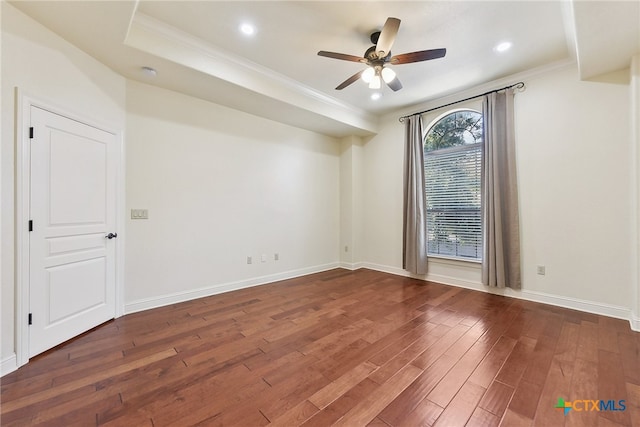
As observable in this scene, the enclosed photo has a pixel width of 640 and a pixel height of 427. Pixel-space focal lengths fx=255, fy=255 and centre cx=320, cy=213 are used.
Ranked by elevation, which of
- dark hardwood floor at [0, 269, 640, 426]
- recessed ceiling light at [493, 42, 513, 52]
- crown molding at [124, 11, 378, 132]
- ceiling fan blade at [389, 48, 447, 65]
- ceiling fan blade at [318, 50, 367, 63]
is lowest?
dark hardwood floor at [0, 269, 640, 426]

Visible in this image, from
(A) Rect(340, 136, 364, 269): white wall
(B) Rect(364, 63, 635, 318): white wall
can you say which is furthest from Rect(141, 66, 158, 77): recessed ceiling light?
(B) Rect(364, 63, 635, 318): white wall

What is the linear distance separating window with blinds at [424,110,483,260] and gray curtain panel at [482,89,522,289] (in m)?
0.29

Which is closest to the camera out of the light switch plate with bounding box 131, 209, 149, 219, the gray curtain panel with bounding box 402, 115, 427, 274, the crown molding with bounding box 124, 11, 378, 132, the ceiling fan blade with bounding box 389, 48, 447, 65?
the ceiling fan blade with bounding box 389, 48, 447, 65

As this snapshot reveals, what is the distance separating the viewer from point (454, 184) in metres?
4.26

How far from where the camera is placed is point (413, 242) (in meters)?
4.49

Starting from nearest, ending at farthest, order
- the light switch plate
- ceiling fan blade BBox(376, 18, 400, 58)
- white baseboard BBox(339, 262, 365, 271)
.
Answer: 1. ceiling fan blade BBox(376, 18, 400, 58)
2. the light switch plate
3. white baseboard BBox(339, 262, 365, 271)

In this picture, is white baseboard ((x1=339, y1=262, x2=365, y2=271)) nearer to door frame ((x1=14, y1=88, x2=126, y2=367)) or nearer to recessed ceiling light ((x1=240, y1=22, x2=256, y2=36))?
recessed ceiling light ((x1=240, y1=22, x2=256, y2=36))

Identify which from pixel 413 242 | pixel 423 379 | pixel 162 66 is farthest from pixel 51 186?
pixel 413 242

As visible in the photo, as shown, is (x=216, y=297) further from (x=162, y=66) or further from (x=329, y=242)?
(x=162, y=66)

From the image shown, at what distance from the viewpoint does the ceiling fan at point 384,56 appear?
7.49 feet

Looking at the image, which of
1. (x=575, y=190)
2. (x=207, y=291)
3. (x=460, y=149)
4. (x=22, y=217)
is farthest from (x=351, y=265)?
(x=22, y=217)

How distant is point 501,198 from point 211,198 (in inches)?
162

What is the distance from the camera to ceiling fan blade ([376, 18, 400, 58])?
212cm

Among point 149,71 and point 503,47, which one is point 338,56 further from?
point 149,71
